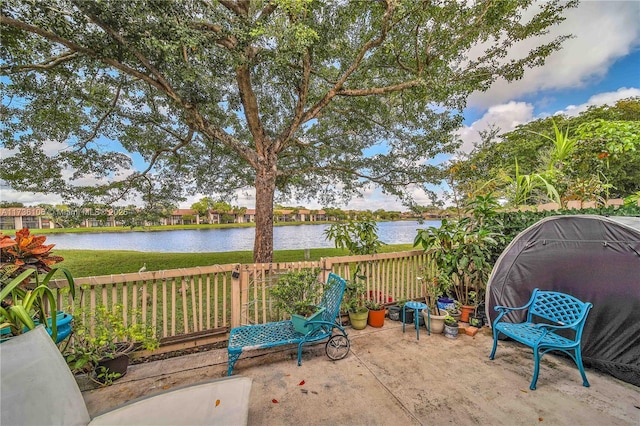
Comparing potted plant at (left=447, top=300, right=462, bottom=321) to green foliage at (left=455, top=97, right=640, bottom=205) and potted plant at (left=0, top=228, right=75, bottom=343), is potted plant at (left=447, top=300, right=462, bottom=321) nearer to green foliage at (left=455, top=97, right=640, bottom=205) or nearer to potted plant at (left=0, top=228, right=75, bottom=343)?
green foliage at (left=455, top=97, right=640, bottom=205)

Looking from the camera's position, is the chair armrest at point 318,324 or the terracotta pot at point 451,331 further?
the terracotta pot at point 451,331

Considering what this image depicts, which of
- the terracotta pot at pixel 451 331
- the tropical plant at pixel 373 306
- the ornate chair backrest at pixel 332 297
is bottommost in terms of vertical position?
the terracotta pot at pixel 451 331

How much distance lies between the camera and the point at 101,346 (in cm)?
230

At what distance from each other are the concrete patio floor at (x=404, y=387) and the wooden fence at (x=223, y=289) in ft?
1.30

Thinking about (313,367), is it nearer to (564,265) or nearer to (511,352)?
(511,352)

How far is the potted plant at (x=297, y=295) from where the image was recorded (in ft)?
9.34

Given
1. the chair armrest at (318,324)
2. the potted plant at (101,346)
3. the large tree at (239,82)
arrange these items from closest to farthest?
the potted plant at (101,346)
the chair armrest at (318,324)
the large tree at (239,82)

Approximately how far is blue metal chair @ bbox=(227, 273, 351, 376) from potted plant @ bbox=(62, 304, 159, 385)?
2.78ft

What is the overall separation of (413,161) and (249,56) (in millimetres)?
5774

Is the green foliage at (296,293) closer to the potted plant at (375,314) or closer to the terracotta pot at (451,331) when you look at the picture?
the potted plant at (375,314)

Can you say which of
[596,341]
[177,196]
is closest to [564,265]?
[596,341]

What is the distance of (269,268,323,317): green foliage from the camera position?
2888 mm

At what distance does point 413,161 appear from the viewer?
790 cm

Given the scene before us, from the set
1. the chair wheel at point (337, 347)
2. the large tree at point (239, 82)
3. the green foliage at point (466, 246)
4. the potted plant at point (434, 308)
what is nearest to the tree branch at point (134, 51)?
the large tree at point (239, 82)
